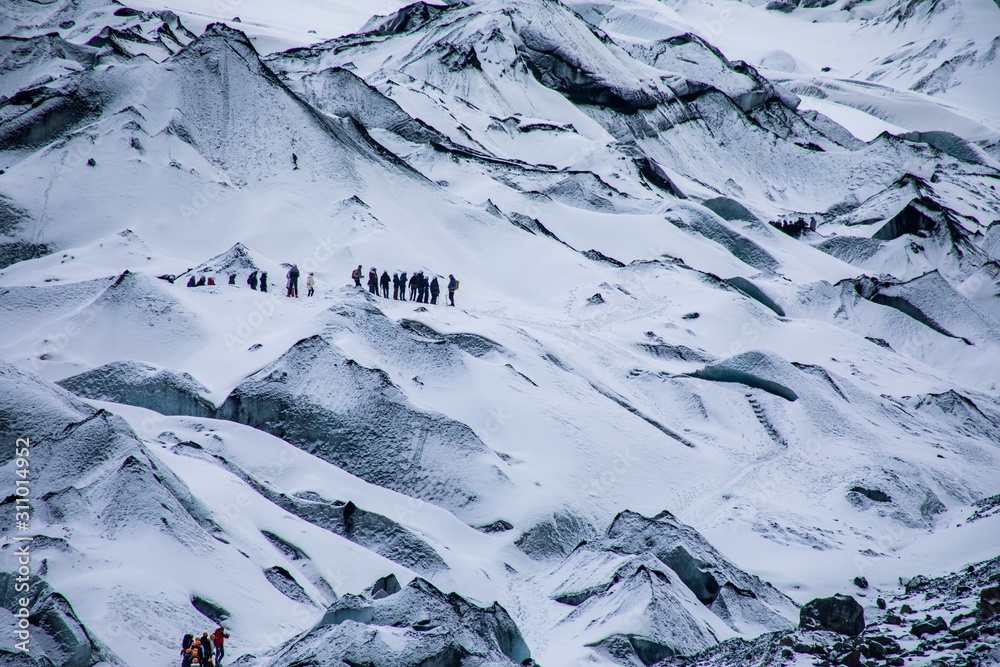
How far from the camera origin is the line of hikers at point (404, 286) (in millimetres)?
35125

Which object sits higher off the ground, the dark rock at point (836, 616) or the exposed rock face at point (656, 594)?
the dark rock at point (836, 616)

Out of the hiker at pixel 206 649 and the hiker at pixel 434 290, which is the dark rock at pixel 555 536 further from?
the hiker at pixel 434 290

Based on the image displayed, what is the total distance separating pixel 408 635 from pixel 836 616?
7.03m

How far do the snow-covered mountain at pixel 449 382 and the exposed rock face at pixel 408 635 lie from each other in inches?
2.5

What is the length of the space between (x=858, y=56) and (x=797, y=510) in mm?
133832

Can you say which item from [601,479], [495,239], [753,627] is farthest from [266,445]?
[495,239]

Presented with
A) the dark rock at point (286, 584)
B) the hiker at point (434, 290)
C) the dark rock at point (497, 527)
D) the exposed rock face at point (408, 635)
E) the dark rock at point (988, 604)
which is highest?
the dark rock at point (988, 604)

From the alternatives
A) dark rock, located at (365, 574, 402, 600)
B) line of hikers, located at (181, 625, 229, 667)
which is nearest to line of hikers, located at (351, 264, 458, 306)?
dark rock, located at (365, 574, 402, 600)

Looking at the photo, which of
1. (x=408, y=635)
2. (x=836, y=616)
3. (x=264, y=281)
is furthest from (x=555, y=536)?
(x=264, y=281)

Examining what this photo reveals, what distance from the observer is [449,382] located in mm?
28969

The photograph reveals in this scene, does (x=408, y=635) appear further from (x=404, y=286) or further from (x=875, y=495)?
(x=404, y=286)

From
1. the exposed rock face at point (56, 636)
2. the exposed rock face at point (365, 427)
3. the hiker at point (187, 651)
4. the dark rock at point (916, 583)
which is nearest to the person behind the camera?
the exposed rock face at point (56, 636)

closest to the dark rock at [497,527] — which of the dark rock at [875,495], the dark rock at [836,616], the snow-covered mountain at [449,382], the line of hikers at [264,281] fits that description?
the snow-covered mountain at [449,382]

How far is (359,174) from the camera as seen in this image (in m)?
47.1
